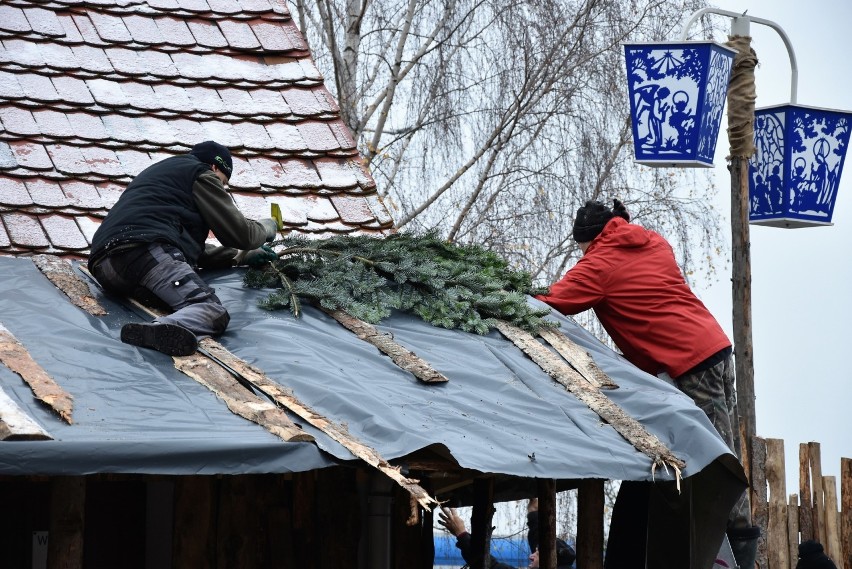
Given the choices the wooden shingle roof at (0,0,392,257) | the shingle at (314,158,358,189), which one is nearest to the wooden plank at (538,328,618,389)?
the wooden shingle roof at (0,0,392,257)

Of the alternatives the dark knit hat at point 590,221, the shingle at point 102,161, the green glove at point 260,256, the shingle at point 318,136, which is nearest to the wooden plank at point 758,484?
the dark knit hat at point 590,221

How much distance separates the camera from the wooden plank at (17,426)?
13.0ft

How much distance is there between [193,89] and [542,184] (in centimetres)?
819

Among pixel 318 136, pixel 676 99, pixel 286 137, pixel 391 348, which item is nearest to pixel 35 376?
pixel 391 348

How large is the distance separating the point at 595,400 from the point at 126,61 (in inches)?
149

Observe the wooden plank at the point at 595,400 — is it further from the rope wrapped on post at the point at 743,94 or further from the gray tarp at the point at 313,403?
the rope wrapped on post at the point at 743,94

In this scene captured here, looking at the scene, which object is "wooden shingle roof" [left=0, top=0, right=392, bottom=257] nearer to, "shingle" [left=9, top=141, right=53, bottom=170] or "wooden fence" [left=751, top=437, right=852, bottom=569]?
"shingle" [left=9, top=141, right=53, bottom=170]

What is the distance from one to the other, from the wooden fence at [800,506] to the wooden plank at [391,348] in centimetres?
371

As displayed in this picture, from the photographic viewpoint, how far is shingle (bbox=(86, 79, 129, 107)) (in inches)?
279

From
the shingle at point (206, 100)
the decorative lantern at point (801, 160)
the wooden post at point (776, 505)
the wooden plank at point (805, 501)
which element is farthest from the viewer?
the wooden plank at point (805, 501)

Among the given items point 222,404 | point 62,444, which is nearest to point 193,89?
point 222,404

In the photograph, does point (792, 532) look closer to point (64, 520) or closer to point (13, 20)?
point (64, 520)

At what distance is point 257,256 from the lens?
6117mm

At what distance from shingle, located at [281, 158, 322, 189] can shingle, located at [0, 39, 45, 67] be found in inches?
63.8
